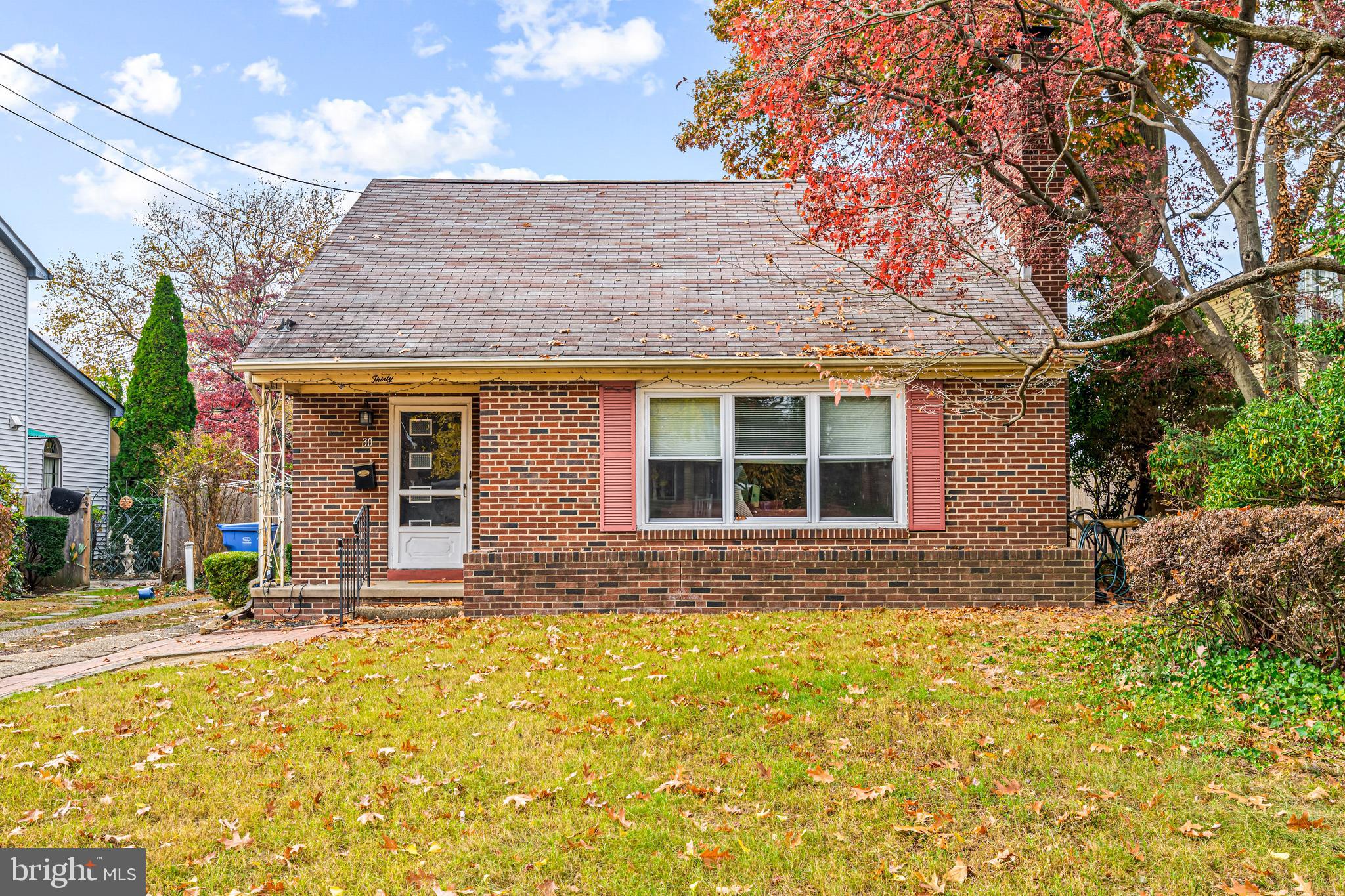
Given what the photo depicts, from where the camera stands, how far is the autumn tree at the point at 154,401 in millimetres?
22578

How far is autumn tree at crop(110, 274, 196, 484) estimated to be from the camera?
22578 millimetres

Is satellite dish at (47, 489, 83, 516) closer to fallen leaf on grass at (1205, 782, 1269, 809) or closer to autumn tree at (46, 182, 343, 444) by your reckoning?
autumn tree at (46, 182, 343, 444)

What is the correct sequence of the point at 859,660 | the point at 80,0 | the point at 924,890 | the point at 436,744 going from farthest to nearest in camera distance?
the point at 80,0 < the point at 859,660 < the point at 436,744 < the point at 924,890

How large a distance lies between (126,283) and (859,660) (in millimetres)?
29102

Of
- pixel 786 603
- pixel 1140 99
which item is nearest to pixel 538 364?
pixel 786 603

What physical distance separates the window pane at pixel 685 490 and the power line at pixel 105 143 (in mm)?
14971

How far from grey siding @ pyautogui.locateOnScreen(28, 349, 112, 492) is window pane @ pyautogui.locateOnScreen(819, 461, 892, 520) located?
1804 centimetres

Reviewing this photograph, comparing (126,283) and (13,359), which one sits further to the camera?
(126,283)

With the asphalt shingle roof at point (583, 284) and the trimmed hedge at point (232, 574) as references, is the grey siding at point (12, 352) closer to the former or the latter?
the asphalt shingle roof at point (583, 284)

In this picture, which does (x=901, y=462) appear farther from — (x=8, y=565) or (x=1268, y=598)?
(x=8, y=565)

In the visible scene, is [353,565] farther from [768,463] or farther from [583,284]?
[768,463]

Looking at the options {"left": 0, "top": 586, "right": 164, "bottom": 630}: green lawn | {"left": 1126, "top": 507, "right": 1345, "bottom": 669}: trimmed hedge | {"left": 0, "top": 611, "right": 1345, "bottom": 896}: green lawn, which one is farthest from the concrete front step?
{"left": 1126, "top": 507, "right": 1345, "bottom": 669}: trimmed hedge

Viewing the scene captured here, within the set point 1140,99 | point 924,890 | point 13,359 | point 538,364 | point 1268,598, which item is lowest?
point 924,890

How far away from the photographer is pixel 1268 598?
5.66 meters
